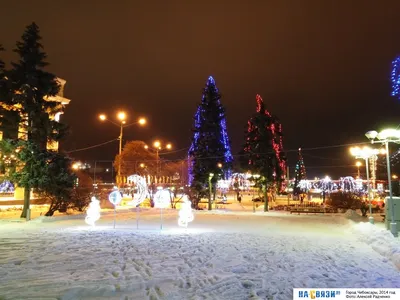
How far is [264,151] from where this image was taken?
1215 inches

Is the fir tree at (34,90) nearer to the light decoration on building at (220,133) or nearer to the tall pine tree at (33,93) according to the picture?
the tall pine tree at (33,93)

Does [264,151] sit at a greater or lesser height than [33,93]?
lesser

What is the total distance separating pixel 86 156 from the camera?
64.5m

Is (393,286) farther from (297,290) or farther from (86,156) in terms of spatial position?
(86,156)

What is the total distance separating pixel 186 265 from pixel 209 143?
25794mm

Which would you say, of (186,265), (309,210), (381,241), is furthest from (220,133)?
(186,265)

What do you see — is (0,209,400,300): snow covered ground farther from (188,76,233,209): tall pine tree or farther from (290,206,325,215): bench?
(188,76,233,209): tall pine tree

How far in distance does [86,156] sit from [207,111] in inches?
1457

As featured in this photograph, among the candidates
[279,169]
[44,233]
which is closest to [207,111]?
[279,169]

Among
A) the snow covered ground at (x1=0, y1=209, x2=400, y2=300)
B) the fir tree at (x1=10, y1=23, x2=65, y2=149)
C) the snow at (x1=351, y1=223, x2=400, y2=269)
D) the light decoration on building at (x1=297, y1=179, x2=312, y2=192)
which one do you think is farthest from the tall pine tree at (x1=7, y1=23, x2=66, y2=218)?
the light decoration on building at (x1=297, y1=179, x2=312, y2=192)

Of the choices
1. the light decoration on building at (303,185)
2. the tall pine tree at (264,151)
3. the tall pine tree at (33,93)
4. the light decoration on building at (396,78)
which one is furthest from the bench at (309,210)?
the light decoration on building at (303,185)

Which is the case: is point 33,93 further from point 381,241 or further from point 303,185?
point 303,185

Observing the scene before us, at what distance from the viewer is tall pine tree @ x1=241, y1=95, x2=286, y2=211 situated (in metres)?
30.7

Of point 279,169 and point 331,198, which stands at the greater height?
point 279,169
